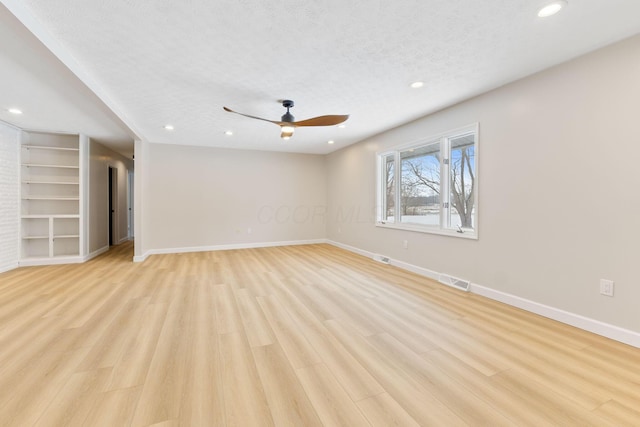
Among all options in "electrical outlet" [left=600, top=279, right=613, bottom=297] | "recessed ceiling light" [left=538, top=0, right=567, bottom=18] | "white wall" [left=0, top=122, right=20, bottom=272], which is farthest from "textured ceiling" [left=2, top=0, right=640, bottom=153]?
"white wall" [left=0, top=122, right=20, bottom=272]

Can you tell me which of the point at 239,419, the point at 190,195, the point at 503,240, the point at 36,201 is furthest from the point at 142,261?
the point at 503,240

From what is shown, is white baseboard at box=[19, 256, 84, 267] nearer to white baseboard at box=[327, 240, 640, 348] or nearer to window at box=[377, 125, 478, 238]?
window at box=[377, 125, 478, 238]

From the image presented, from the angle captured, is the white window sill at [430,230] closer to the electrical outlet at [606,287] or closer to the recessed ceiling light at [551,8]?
the electrical outlet at [606,287]

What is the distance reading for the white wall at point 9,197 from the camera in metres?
4.11

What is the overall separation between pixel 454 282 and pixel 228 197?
200 inches

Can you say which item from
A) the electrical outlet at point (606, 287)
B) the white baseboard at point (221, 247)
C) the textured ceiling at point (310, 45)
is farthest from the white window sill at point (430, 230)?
the white baseboard at point (221, 247)

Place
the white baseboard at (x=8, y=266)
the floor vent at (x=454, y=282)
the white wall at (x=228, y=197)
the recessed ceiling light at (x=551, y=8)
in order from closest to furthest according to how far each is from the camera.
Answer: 1. the recessed ceiling light at (x=551, y=8)
2. the floor vent at (x=454, y=282)
3. the white baseboard at (x=8, y=266)
4. the white wall at (x=228, y=197)

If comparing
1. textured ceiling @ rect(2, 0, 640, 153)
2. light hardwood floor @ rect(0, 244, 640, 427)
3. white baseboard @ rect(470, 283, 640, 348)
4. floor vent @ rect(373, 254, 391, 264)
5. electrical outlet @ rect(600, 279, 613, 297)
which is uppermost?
textured ceiling @ rect(2, 0, 640, 153)

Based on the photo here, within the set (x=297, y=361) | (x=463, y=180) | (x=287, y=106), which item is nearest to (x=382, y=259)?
(x=463, y=180)

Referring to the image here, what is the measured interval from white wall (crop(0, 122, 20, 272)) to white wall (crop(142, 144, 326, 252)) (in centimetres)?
180

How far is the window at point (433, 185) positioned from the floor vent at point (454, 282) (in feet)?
1.95

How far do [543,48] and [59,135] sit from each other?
23.5 ft

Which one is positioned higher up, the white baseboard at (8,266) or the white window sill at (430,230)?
the white window sill at (430,230)

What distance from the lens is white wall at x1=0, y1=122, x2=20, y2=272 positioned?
13.5 ft
